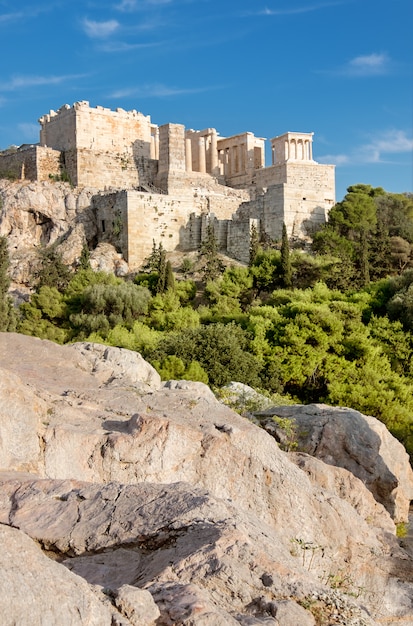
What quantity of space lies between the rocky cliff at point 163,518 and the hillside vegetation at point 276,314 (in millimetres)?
9843

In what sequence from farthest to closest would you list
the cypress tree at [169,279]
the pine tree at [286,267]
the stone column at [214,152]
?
the stone column at [214,152] < the cypress tree at [169,279] < the pine tree at [286,267]

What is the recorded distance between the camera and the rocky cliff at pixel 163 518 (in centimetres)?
354

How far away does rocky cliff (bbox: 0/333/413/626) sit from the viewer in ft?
11.6

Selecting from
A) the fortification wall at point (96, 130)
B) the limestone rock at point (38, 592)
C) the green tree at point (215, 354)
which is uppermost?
the fortification wall at point (96, 130)

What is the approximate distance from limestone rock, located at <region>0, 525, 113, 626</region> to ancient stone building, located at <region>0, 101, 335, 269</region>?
99.8 ft

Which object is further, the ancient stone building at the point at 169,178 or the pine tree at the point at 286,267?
the ancient stone building at the point at 169,178

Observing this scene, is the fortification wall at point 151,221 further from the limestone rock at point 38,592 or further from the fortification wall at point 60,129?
the limestone rock at point 38,592

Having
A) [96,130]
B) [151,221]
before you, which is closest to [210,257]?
[151,221]

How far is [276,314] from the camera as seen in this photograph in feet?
80.5

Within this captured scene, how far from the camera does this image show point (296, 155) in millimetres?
41406

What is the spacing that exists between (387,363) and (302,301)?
4.94 metres

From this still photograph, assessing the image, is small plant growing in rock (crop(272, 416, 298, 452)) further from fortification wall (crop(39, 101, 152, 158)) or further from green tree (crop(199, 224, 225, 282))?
fortification wall (crop(39, 101, 152, 158))

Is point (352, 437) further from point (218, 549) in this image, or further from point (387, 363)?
point (387, 363)

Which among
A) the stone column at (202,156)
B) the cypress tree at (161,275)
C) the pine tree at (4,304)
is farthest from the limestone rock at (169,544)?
the stone column at (202,156)
